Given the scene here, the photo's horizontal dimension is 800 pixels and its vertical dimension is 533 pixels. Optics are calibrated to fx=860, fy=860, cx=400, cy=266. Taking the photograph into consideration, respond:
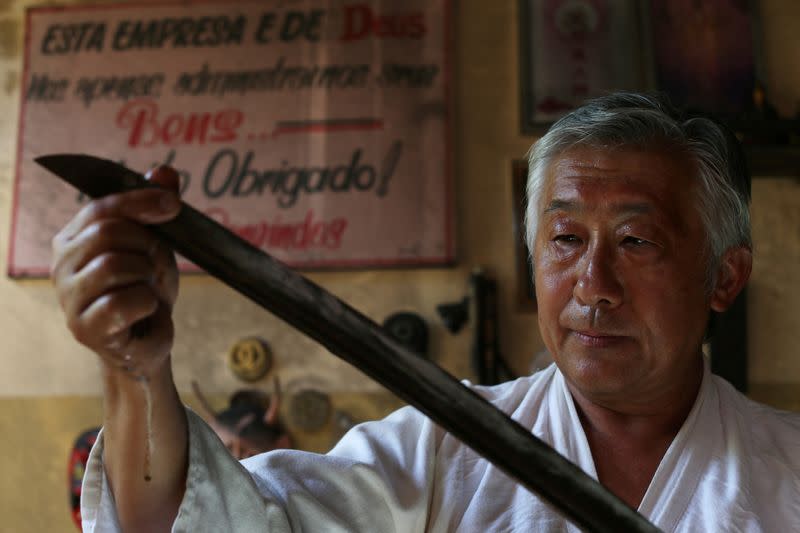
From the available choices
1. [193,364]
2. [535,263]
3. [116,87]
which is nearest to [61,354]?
[193,364]

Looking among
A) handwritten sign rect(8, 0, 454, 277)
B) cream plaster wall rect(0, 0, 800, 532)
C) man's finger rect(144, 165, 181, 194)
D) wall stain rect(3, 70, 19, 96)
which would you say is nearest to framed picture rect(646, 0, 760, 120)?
cream plaster wall rect(0, 0, 800, 532)

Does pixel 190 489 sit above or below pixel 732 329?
above

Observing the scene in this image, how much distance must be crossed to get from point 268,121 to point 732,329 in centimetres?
175

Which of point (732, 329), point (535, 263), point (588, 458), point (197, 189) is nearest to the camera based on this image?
point (588, 458)

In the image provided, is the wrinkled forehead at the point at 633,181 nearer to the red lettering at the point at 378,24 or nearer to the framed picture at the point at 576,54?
the framed picture at the point at 576,54

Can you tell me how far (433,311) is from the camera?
2.96 metres

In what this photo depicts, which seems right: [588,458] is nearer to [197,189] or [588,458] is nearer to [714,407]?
[714,407]

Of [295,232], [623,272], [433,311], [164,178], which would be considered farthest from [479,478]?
[295,232]

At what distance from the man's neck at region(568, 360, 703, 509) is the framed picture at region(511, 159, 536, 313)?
1.61 meters

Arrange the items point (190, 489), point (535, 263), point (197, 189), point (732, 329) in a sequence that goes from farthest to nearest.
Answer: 1. point (197, 189)
2. point (732, 329)
3. point (535, 263)
4. point (190, 489)

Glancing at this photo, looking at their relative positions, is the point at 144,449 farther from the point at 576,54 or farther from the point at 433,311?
the point at 576,54

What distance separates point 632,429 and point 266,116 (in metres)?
2.14

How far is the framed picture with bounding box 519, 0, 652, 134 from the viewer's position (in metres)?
2.99

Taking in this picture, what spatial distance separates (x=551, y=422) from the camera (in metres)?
1.29
